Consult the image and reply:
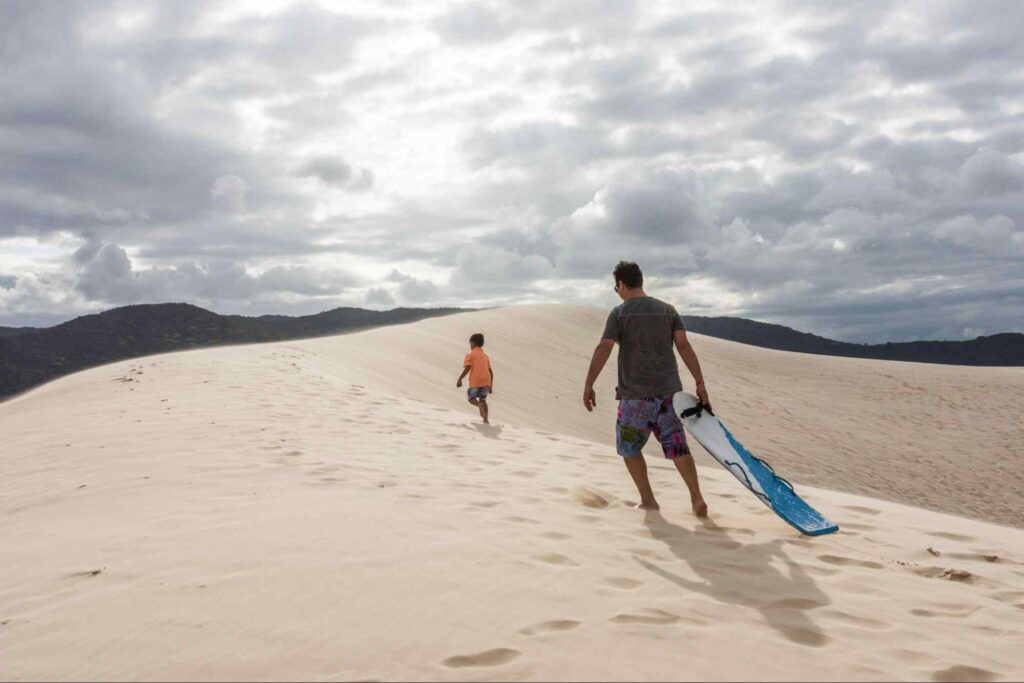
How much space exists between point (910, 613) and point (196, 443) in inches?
245

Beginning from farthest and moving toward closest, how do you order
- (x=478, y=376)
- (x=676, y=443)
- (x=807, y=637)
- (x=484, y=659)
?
1. (x=478, y=376)
2. (x=676, y=443)
3. (x=807, y=637)
4. (x=484, y=659)

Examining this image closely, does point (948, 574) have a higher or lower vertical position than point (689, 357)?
lower

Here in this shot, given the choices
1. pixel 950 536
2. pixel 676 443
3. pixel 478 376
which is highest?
pixel 478 376

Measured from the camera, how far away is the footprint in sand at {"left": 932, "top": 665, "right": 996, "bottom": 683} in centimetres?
300

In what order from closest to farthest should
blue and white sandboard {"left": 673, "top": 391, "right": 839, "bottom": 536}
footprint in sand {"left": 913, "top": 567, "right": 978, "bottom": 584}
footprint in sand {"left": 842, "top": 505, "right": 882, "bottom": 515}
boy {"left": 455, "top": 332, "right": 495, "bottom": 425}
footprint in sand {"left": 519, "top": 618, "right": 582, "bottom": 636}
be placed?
1. footprint in sand {"left": 519, "top": 618, "right": 582, "bottom": 636}
2. footprint in sand {"left": 913, "top": 567, "right": 978, "bottom": 584}
3. blue and white sandboard {"left": 673, "top": 391, "right": 839, "bottom": 536}
4. footprint in sand {"left": 842, "top": 505, "right": 882, "bottom": 515}
5. boy {"left": 455, "top": 332, "right": 495, "bottom": 425}

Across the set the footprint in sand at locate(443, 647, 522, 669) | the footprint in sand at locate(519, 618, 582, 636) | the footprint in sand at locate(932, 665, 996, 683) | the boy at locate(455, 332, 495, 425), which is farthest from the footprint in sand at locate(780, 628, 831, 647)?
the boy at locate(455, 332, 495, 425)

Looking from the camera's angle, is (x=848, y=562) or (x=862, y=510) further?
(x=862, y=510)

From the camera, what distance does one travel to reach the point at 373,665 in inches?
111

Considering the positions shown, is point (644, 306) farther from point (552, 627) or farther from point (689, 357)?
point (552, 627)

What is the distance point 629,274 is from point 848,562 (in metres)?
2.50

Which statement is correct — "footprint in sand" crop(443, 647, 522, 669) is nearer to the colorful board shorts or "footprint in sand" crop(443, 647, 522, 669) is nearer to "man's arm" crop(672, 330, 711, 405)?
the colorful board shorts

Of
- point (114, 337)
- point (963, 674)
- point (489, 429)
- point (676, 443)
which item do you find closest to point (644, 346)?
point (676, 443)

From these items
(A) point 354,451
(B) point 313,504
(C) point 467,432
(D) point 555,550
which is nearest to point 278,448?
(A) point 354,451

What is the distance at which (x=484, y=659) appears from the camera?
9.41ft
